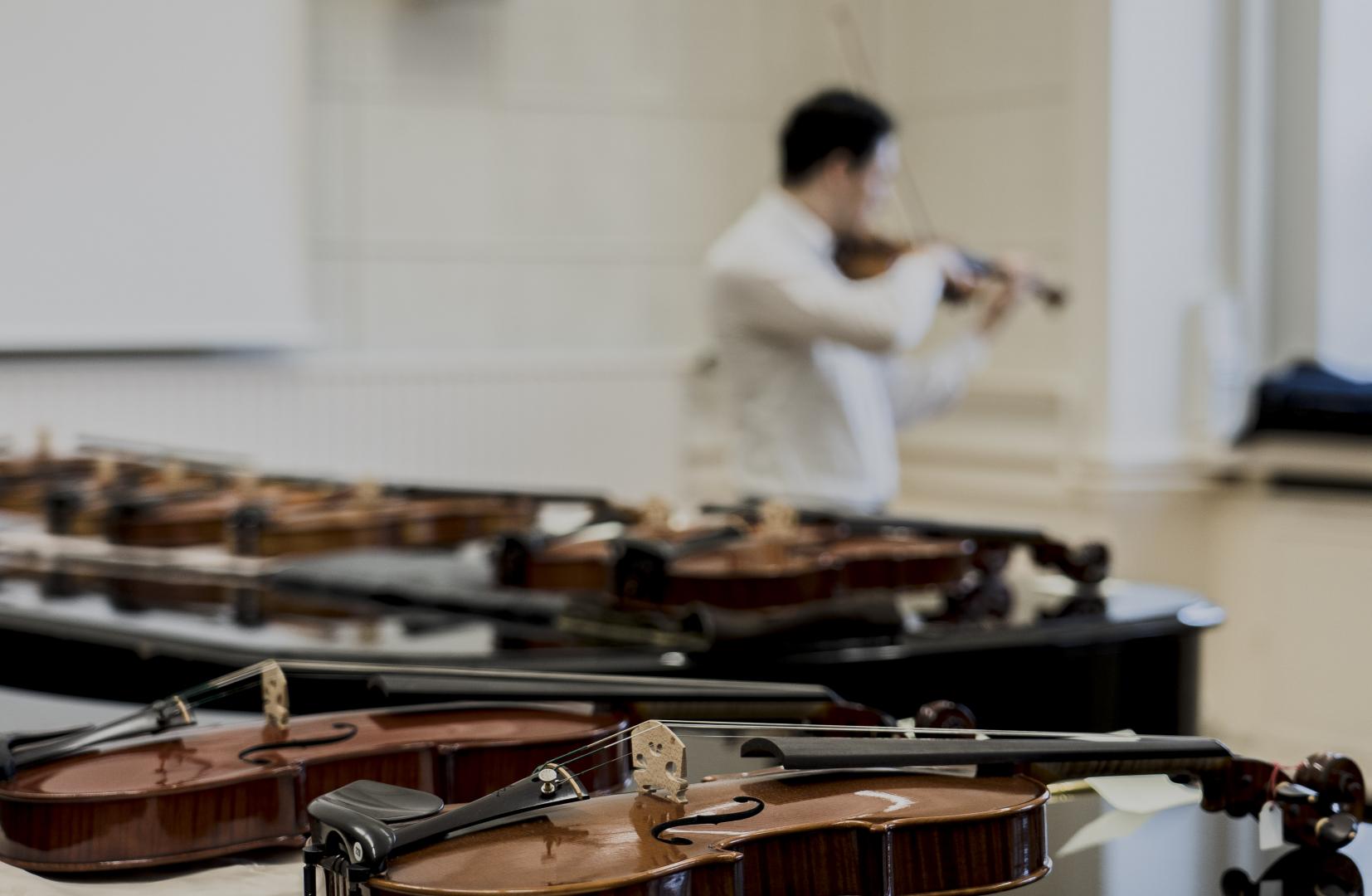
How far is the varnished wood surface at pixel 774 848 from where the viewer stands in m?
0.85

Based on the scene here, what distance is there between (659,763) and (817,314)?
2.48 m

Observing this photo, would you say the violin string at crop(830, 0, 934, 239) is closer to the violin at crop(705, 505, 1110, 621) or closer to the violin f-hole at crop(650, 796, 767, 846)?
the violin at crop(705, 505, 1110, 621)

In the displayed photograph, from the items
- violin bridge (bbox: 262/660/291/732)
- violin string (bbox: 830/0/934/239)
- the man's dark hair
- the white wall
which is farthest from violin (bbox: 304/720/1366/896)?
violin string (bbox: 830/0/934/239)

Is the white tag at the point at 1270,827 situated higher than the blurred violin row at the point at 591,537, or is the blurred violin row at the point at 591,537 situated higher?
the blurred violin row at the point at 591,537

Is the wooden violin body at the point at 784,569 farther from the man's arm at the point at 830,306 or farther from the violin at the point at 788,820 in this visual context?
the man's arm at the point at 830,306

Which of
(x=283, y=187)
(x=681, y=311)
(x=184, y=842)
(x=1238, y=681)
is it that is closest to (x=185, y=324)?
(x=283, y=187)

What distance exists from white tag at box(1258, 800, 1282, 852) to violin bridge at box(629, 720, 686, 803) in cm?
37

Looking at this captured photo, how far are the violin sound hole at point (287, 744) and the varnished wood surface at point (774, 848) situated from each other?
0.26 metres

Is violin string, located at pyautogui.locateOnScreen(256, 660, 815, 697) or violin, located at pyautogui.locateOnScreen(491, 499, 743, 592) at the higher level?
violin string, located at pyautogui.locateOnScreen(256, 660, 815, 697)

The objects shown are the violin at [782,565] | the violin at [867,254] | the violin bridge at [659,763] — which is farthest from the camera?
the violin at [867,254]

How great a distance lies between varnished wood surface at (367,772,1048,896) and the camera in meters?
0.85

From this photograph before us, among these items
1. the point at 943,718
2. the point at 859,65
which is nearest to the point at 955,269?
the point at 859,65

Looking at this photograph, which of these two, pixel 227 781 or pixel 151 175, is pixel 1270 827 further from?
pixel 151 175

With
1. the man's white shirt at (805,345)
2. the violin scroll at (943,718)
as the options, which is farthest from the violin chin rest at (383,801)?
the man's white shirt at (805,345)
